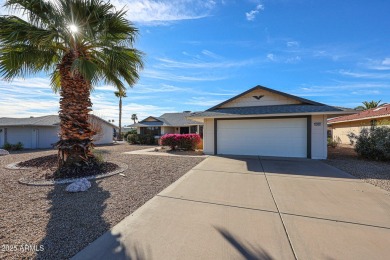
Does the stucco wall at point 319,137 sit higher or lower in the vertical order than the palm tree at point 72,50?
lower

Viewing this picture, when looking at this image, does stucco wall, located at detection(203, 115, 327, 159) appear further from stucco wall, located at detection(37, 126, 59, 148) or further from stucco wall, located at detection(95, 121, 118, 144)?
stucco wall, located at detection(37, 126, 59, 148)

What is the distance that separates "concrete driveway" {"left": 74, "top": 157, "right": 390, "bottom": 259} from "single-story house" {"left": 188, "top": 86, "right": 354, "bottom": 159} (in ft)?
17.2

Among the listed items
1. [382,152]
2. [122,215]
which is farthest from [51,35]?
[382,152]

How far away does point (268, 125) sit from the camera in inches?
437

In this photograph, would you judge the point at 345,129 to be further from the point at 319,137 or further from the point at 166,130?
the point at 166,130

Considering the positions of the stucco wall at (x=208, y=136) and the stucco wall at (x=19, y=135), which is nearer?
the stucco wall at (x=208, y=136)

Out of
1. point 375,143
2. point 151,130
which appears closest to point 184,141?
point 375,143

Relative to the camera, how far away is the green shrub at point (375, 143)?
364 inches

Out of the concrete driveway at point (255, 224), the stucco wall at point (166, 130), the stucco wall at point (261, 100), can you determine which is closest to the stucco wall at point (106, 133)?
the stucco wall at point (166, 130)

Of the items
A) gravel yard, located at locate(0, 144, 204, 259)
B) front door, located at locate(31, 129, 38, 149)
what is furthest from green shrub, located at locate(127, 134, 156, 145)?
gravel yard, located at locate(0, 144, 204, 259)

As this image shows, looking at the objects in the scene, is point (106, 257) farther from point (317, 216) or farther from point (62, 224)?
point (317, 216)

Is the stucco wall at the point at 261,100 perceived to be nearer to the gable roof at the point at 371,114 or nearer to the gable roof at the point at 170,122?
the gable roof at the point at 371,114

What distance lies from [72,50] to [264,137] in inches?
396

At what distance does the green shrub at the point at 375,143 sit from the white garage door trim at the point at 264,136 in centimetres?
283
